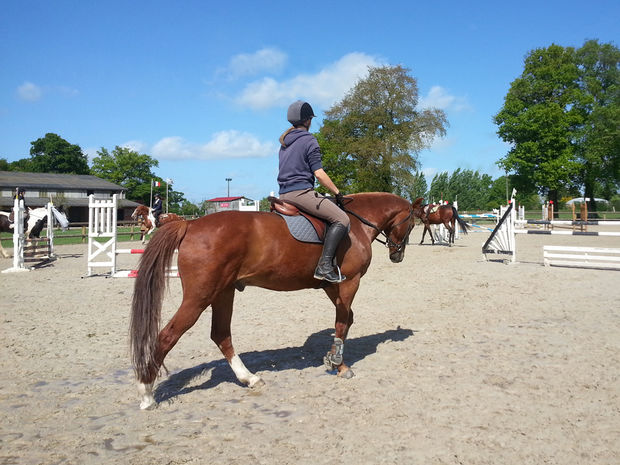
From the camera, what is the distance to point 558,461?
2.86 m

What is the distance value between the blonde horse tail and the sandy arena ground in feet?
1.37

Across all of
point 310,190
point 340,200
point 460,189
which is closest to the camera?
point 310,190

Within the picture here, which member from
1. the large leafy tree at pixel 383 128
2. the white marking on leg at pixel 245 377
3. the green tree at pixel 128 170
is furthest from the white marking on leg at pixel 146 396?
the green tree at pixel 128 170

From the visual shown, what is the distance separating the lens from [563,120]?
1577 inches

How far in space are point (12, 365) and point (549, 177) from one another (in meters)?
43.1

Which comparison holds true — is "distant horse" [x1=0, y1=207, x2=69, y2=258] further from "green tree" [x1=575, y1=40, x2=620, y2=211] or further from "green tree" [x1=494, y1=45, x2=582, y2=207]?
"green tree" [x1=575, y1=40, x2=620, y2=211]

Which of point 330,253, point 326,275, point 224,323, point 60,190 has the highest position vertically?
point 60,190

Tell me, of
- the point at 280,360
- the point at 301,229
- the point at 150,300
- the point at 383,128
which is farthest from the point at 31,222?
the point at 383,128

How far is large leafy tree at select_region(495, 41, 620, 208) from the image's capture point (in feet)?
129

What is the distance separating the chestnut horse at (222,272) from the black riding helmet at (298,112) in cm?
109

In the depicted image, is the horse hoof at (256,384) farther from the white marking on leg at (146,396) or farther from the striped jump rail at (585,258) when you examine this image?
the striped jump rail at (585,258)

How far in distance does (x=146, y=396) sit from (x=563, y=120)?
1786 inches

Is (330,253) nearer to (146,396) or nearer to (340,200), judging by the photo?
(340,200)

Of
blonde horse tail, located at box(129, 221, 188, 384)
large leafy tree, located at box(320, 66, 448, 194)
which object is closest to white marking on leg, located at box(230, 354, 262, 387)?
blonde horse tail, located at box(129, 221, 188, 384)
